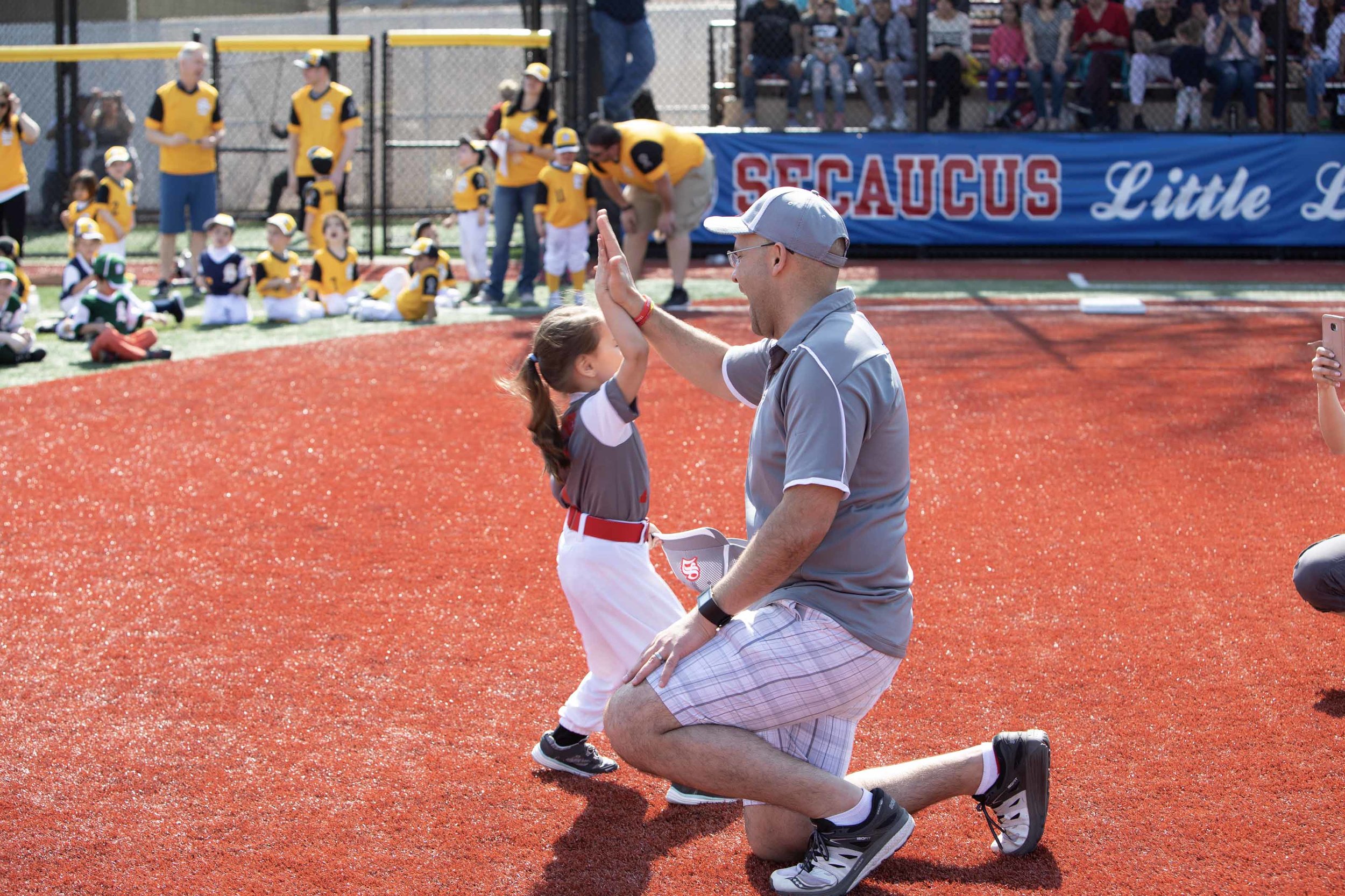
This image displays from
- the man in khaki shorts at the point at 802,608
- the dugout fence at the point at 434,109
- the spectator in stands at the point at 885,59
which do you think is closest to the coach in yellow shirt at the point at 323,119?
the dugout fence at the point at 434,109

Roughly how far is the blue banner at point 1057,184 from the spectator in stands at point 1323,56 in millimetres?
1118

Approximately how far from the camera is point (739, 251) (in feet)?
11.0

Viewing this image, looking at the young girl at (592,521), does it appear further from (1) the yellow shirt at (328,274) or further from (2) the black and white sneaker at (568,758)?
(1) the yellow shirt at (328,274)

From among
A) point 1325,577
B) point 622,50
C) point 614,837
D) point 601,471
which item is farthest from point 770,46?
point 614,837

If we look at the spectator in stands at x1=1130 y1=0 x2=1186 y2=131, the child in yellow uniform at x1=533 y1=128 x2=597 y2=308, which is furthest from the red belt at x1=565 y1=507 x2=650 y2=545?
the spectator in stands at x1=1130 y1=0 x2=1186 y2=131

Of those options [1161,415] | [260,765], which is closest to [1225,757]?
[260,765]

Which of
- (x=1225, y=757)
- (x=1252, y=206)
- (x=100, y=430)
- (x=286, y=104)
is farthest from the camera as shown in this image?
(x=286, y=104)

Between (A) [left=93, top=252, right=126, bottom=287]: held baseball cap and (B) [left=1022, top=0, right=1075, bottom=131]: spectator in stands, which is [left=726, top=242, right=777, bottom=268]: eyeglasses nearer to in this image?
(A) [left=93, top=252, right=126, bottom=287]: held baseball cap

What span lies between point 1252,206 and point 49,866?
14382 millimetres

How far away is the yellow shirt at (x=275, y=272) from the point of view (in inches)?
464

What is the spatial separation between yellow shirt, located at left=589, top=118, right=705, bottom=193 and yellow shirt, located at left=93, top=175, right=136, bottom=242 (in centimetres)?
478

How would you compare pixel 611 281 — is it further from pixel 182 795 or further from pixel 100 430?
pixel 100 430

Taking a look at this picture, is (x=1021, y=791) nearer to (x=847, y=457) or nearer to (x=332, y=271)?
(x=847, y=457)

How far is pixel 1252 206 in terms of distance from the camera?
14.8m
